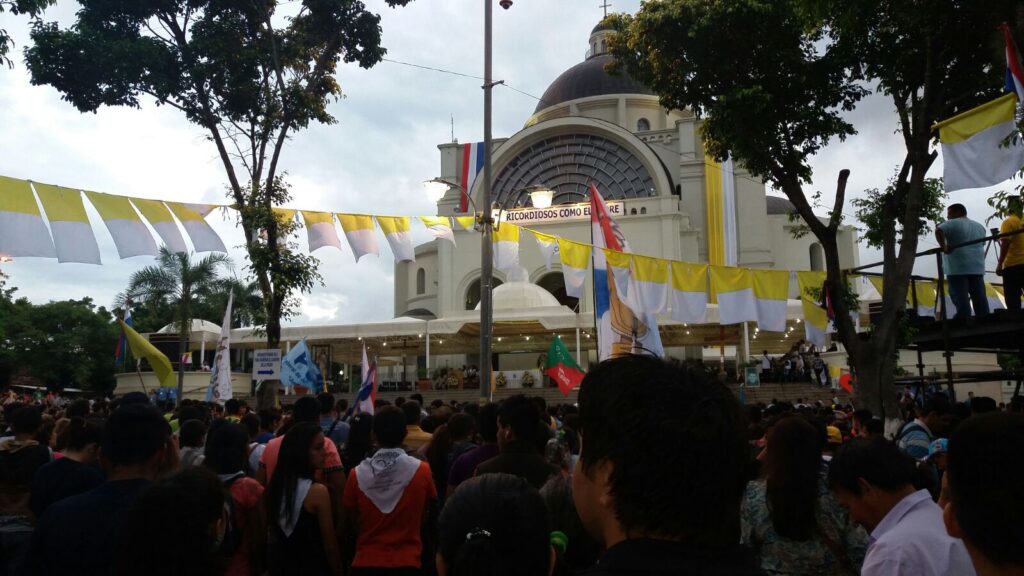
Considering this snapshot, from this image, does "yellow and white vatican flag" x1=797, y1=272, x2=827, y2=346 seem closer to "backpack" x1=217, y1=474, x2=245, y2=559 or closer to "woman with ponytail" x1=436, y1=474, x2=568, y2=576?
"backpack" x1=217, y1=474, x2=245, y2=559

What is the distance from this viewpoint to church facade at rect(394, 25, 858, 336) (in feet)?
128

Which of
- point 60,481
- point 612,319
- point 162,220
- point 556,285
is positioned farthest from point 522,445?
point 556,285

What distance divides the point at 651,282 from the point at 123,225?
321 inches

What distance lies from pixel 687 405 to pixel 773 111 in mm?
9949

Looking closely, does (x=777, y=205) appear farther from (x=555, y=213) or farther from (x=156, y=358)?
(x=156, y=358)

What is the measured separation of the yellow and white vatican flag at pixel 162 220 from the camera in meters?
11.5

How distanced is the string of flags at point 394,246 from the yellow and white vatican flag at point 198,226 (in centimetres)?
1

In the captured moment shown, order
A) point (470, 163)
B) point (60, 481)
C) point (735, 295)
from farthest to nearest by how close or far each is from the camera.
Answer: point (470, 163), point (735, 295), point (60, 481)

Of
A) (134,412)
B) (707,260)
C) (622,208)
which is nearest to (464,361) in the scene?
(622,208)

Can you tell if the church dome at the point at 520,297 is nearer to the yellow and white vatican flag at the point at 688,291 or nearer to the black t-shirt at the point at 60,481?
the yellow and white vatican flag at the point at 688,291

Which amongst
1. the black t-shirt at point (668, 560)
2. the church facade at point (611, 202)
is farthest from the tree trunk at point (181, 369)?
the church facade at point (611, 202)

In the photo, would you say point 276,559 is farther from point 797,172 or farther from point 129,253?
point 797,172

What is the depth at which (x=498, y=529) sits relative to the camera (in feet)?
7.52

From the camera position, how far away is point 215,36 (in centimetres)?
1470
